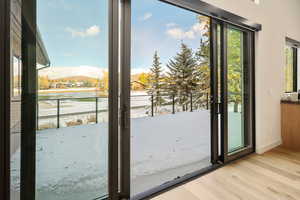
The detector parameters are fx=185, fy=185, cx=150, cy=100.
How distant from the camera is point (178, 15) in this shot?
8.47 ft

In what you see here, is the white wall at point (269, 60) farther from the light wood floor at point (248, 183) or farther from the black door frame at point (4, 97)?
the black door frame at point (4, 97)

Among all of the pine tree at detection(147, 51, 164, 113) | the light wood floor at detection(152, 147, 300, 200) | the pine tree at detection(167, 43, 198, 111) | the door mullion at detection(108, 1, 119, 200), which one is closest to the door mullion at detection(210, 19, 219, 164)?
the pine tree at detection(167, 43, 198, 111)

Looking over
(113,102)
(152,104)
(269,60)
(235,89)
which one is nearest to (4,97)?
(113,102)

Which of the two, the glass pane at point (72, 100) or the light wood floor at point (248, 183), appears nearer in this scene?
the glass pane at point (72, 100)

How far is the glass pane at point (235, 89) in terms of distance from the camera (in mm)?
2928

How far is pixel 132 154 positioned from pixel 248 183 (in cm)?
143

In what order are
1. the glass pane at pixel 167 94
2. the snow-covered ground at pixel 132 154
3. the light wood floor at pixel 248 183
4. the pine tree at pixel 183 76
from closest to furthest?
the snow-covered ground at pixel 132 154 → the light wood floor at pixel 248 183 → the glass pane at pixel 167 94 → the pine tree at pixel 183 76

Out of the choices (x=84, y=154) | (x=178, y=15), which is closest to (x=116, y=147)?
(x=84, y=154)

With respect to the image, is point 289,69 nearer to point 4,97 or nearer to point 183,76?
point 183,76

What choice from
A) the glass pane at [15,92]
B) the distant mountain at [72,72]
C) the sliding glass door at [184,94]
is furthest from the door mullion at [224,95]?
the glass pane at [15,92]

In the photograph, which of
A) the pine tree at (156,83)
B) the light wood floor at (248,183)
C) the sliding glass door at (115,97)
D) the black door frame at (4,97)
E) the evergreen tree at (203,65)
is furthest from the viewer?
the evergreen tree at (203,65)

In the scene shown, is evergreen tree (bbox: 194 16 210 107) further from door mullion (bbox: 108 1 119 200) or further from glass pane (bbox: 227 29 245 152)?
door mullion (bbox: 108 1 119 200)

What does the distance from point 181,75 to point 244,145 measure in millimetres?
1681

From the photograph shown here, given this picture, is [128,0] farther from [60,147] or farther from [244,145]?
[244,145]
